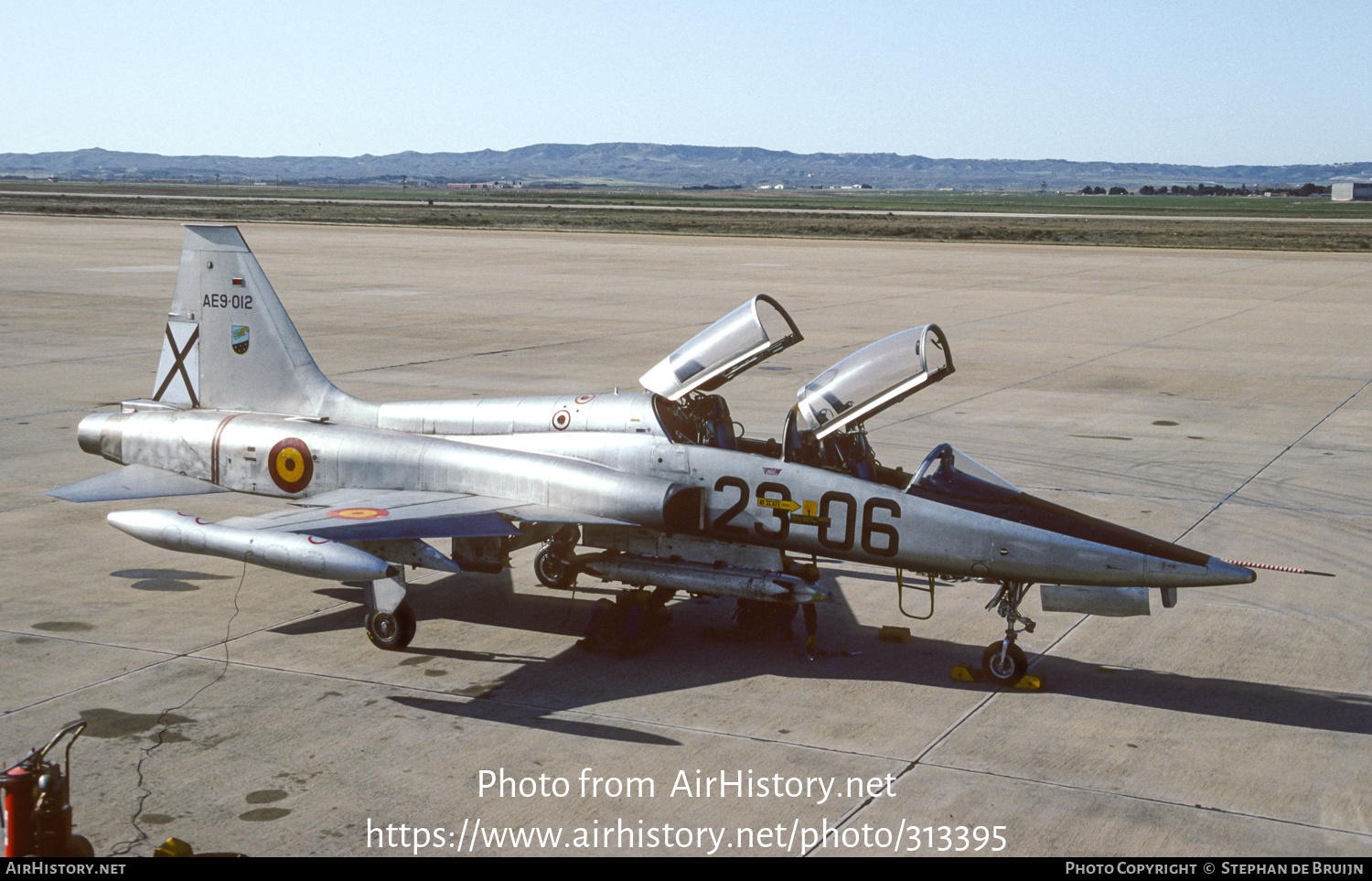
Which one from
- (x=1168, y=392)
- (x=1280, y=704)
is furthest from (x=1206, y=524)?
(x=1168, y=392)

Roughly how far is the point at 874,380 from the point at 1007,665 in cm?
265

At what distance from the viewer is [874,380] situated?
10.6 metres

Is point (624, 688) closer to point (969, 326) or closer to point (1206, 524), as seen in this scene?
point (1206, 524)

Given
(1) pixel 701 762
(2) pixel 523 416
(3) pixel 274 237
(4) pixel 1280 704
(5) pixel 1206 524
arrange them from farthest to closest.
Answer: (3) pixel 274 237 → (5) pixel 1206 524 → (2) pixel 523 416 → (4) pixel 1280 704 → (1) pixel 701 762

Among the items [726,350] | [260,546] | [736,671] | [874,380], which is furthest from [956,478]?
[260,546]

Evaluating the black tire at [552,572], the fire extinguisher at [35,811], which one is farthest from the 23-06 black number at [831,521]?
the fire extinguisher at [35,811]

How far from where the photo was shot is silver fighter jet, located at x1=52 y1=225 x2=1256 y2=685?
10.2m

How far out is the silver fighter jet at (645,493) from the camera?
33.4 ft

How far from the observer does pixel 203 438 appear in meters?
12.8

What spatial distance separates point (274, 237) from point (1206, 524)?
2566 inches

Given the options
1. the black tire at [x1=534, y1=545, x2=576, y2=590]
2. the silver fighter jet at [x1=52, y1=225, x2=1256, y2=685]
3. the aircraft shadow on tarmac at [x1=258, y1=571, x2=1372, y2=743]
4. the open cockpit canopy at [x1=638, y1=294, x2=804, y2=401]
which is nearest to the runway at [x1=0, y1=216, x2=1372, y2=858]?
the aircraft shadow on tarmac at [x1=258, y1=571, x2=1372, y2=743]

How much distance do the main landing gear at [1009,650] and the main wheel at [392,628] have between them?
5.03 m

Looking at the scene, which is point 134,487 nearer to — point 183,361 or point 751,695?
point 183,361

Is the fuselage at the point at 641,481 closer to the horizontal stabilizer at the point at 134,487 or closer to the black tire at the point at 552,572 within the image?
the horizontal stabilizer at the point at 134,487
